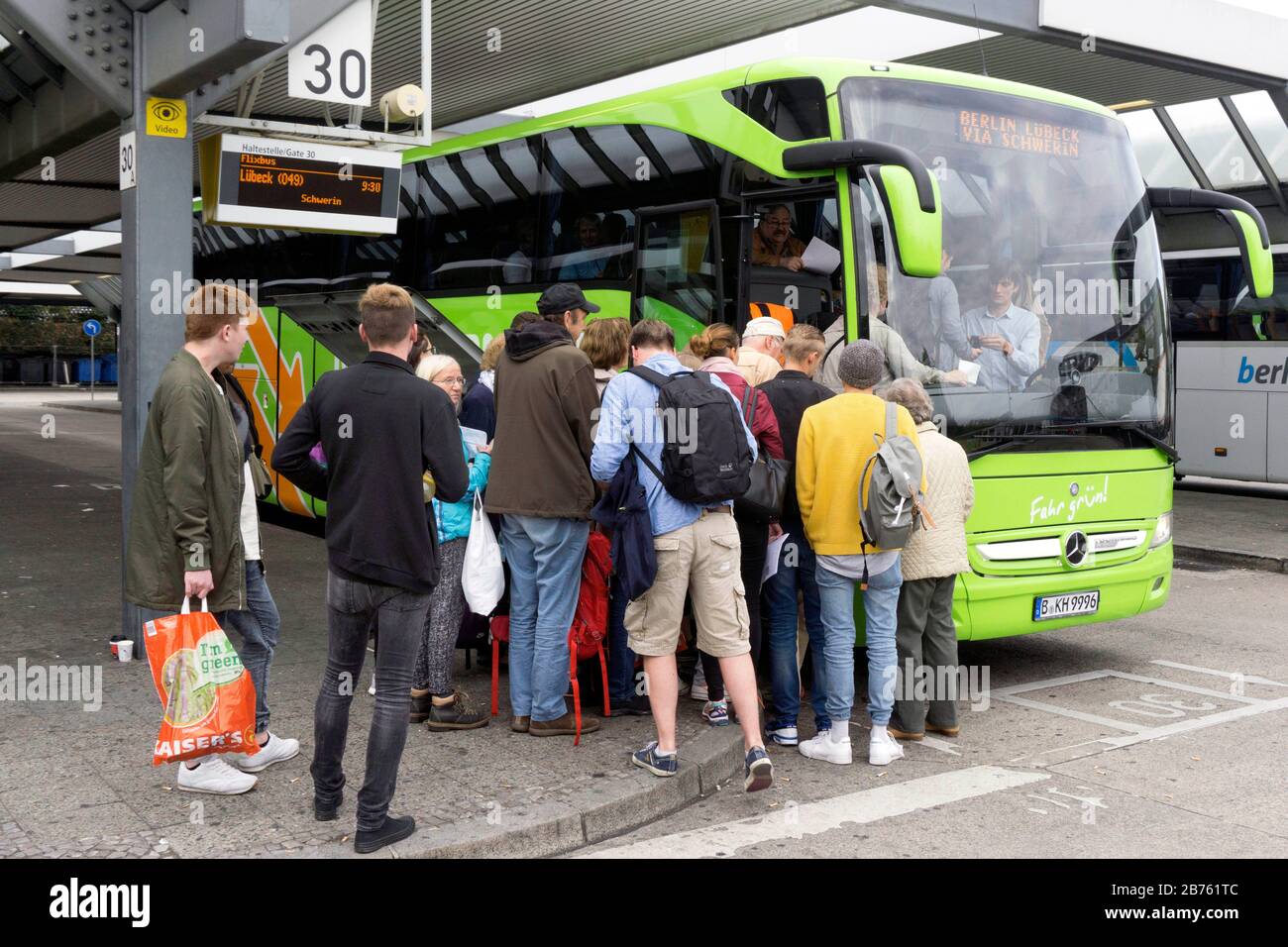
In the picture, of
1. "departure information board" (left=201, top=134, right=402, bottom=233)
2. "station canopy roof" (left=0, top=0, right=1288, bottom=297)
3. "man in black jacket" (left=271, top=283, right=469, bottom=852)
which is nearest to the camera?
"man in black jacket" (left=271, top=283, right=469, bottom=852)

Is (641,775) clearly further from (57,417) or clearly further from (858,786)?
(57,417)

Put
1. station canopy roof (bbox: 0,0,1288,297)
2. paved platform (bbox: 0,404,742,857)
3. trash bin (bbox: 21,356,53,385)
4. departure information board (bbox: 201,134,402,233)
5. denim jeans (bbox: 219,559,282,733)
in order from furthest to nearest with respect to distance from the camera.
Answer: trash bin (bbox: 21,356,53,385) < station canopy roof (bbox: 0,0,1288,297) < departure information board (bbox: 201,134,402,233) < denim jeans (bbox: 219,559,282,733) < paved platform (bbox: 0,404,742,857)

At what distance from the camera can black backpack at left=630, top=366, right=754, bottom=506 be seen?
5375 mm

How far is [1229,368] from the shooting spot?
16.8 m

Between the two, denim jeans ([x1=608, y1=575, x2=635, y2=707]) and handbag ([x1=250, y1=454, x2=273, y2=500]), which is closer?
handbag ([x1=250, y1=454, x2=273, y2=500])

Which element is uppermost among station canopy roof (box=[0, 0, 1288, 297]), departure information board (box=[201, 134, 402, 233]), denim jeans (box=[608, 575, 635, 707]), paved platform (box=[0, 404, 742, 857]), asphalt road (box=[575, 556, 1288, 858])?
station canopy roof (box=[0, 0, 1288, 297])

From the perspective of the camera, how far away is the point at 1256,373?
53.9ft

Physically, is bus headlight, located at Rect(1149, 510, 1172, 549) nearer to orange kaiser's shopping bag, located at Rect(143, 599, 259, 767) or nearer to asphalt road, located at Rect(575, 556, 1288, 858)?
asphalt road, located at Rect(575, 556, 1288, 858)

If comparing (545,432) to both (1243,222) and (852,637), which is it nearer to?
(852,637)

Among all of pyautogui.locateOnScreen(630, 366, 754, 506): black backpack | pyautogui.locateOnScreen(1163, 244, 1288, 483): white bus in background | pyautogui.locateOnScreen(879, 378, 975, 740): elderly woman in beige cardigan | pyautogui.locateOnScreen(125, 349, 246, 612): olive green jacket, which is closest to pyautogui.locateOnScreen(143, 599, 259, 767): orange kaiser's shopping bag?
pyautogui.locateOnScreen(125, 349, 246, 612): olive green jacket

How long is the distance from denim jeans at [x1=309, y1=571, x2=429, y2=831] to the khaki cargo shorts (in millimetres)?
1195

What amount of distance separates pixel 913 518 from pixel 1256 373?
12367mm

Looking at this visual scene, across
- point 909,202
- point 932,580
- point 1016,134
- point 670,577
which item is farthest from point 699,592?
point 1016,134

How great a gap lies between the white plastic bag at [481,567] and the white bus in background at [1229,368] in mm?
12886
